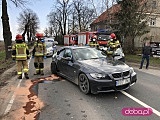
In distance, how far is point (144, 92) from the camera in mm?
6668

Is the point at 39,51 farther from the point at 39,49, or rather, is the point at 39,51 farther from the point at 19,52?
the point at 19,52

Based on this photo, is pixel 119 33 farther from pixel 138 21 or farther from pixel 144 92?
pixel 144 92

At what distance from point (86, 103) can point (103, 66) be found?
1.31 metres

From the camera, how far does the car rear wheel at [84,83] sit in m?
6.29

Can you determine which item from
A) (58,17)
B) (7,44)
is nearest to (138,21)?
(7,44)

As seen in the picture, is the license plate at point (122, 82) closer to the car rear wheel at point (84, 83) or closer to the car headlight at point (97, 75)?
the car headlight at point (97, 75)

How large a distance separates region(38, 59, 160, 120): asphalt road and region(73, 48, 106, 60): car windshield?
3.59 ft

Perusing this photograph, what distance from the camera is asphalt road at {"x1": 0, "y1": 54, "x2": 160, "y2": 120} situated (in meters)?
4.83

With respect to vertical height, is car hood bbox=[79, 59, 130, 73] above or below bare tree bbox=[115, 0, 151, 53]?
below

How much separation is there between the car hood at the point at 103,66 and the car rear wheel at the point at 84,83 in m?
0.34

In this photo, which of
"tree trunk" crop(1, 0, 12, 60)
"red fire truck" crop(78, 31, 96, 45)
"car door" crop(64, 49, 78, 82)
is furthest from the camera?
"red fire truck" crop(78, 31, 96, 45)

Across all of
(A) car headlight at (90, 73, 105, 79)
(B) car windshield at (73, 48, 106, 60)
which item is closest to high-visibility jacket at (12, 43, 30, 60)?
(B) car windshield at (73, 48, 106, 60)

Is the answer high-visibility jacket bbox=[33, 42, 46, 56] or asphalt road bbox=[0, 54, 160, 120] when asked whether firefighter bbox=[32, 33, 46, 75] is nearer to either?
high-visibility jacket bbox=[33, 42, 46, 56]

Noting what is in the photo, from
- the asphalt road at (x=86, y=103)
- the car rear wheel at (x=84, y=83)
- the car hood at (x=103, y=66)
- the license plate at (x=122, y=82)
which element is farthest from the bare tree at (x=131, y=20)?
the license plate at (x=122, y=82)
